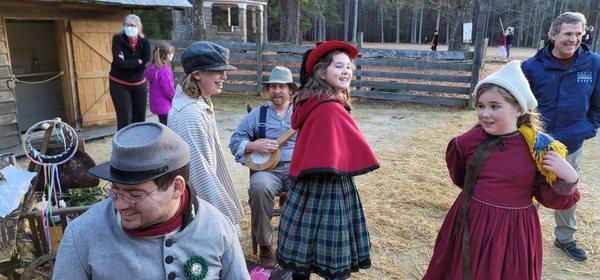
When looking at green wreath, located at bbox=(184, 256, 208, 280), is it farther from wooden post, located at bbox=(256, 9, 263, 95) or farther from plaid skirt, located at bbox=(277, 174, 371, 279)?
→ wooden post, located at bbox=(256, 9, 263, 95)

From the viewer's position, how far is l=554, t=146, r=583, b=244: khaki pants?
368 cm

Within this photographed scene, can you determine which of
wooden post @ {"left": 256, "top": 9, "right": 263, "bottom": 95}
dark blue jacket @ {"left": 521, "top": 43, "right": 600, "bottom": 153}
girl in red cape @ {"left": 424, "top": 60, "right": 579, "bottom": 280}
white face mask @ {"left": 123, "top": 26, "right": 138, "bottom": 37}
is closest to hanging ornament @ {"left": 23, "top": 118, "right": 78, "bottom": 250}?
girl in red cape @ {"left": 424, "top": 60, "right": 579, "bottom": 280}

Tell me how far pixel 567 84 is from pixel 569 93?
73 mm

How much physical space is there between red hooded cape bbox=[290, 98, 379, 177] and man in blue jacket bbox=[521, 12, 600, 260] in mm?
1916

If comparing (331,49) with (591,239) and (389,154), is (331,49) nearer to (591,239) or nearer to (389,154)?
(591,239)

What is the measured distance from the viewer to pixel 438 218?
455 centimetres

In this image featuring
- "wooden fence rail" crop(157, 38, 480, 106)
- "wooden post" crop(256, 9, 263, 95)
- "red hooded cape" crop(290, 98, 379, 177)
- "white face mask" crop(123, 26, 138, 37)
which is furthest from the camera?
"wooden post" crop(256, 9, 263, 95)

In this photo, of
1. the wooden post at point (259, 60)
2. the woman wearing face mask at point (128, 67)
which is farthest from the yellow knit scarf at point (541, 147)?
the wooden post at point (259, 60)

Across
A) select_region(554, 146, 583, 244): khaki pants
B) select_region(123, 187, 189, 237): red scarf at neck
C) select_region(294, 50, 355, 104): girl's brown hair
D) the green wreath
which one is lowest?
select_region(554, 146, 583, 244): khaki pants

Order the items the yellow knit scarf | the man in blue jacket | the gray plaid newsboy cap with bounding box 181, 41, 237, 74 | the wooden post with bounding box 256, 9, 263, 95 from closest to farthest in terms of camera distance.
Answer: the yellow knit scarf
the gray plaid newsboy cap with bounding box 181, 41, 237, 74
the man in blue jacket
the wooden post with bounding box 256, 9, 263, 95

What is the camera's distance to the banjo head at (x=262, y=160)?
3.54 meters

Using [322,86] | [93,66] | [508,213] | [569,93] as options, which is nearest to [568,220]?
[569,93]

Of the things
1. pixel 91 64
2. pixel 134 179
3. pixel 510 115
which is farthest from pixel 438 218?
pixel 91 64

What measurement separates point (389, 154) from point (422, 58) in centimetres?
519
